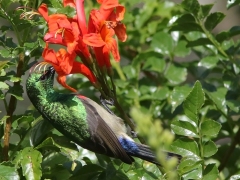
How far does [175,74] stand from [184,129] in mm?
790

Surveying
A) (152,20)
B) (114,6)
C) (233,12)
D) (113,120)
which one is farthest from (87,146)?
(233,12)

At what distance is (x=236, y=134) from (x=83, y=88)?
99cm

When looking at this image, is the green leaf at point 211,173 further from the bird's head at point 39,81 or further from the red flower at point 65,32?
the bird's head at point 39,81

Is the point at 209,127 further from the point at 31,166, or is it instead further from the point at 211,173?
the point at 31,166

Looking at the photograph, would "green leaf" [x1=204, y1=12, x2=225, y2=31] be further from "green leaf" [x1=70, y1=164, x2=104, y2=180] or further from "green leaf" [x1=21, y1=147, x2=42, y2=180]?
"green leaf" [x1=21, y1=147, x2=42, y2=180]

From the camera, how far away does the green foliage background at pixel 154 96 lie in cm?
206

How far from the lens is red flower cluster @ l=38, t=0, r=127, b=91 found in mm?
2014

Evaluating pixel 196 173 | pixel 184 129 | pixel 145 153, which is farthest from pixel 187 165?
pixel 145 153

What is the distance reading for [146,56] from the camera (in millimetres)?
2934

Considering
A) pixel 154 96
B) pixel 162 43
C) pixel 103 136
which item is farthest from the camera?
pixel 162 43

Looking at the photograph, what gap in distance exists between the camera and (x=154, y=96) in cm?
272

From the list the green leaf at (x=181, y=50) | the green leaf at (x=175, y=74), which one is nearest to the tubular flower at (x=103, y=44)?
the green leaf at (x=175, y=74)

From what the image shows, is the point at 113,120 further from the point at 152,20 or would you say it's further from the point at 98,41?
the point at 152,20

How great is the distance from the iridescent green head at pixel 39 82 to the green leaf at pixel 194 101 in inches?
30.5
